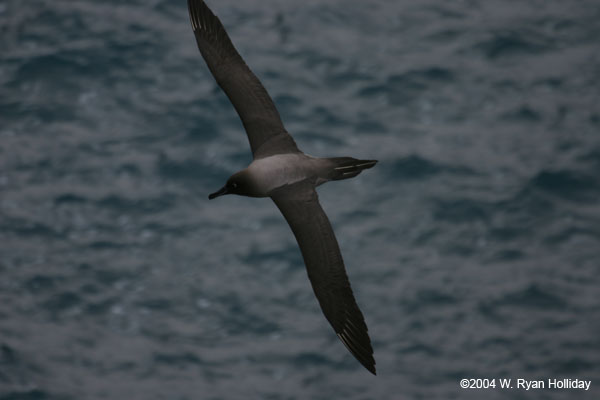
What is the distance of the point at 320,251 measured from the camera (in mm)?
14016

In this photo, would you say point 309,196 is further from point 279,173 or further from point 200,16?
point 200,16

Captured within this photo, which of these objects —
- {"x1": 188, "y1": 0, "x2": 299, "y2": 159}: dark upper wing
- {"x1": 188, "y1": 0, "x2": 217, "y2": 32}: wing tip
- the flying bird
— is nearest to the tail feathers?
the flying bird

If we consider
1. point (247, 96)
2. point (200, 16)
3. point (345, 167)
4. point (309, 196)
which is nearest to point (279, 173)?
point (309, 196)

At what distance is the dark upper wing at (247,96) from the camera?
14508 millimetres

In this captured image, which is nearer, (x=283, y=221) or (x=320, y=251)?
(x=320, y=251)

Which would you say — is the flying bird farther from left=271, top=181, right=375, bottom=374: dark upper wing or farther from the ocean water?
the ocean water

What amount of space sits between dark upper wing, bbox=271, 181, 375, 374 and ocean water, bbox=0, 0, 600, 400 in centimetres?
2093

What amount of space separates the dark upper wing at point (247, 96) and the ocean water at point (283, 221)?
2065 cm

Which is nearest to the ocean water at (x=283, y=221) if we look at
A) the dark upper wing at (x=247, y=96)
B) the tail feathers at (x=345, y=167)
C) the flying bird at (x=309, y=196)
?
the dark upper wing at (x=247, y=96)

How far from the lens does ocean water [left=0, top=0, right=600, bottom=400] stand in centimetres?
3516

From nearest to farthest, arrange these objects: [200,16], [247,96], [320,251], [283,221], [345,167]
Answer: [345,167] → [320,251] → [247,96] → [200,16] → [283,221]

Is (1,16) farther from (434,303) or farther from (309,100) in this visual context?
(434,303)

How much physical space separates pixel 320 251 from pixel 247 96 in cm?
274

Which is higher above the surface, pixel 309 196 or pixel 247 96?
pixel 247 96
